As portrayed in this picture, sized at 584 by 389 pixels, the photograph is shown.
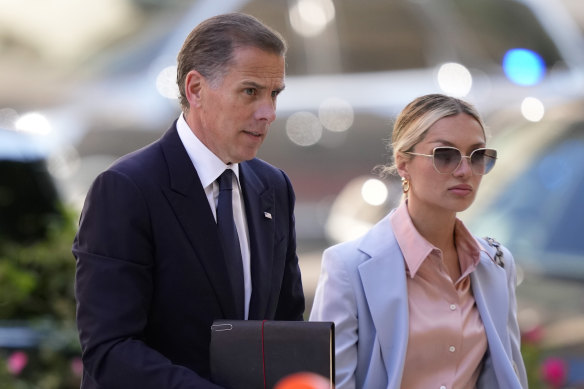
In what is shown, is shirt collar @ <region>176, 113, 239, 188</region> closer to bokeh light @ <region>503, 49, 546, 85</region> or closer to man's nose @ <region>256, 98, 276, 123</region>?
man's nose @ <region>256, 98, 276, 123</region>

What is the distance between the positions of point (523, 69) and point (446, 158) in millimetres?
3486

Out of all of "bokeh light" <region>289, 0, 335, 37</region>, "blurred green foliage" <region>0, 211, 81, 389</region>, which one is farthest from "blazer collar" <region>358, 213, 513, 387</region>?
"bokeh light" <region>289, 0, 335, 37</region>

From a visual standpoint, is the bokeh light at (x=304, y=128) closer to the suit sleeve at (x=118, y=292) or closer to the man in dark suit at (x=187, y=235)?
the man in dark suit at (x=187, y=235)

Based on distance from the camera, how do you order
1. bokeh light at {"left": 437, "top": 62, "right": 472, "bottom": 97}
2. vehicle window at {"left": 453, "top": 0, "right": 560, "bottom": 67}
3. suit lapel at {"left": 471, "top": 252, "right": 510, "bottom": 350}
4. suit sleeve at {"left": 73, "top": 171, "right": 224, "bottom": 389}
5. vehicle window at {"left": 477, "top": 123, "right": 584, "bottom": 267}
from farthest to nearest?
vehicle window at {"left": 453, "top": 0, "right": 560, "bottom": 67} → bokeh light at {"left": 437, "top": 62, "right": 472, "bottom": 97} → vehicle window at {"left": 477, "top": 123, "right": 584, "bottom": 267} → suit lapel at {"left": 471, "top": 252, "right": 510, "bottom": 350} → suit sleeve at {"left": 73, "top": 171, "right": 224, "bottom": 389}

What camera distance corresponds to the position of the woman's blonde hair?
314cm

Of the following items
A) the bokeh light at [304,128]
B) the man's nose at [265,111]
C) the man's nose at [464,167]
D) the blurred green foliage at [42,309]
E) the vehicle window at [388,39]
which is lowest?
the blurred green foliage at [42,309]

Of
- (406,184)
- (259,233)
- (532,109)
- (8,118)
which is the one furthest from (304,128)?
(259,233)

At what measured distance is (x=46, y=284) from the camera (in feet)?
17.6

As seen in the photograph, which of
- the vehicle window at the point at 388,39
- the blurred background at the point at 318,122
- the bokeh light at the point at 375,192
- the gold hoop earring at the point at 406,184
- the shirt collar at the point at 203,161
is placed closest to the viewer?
the shirt collar at the point at 203,161

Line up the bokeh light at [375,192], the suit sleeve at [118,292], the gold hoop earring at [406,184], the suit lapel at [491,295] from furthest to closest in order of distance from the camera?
the bokeh light at [375,192]
the gold hoop earring at [406,184]
the suit lapel at [491,295]
the suit sleeve at [118,292]

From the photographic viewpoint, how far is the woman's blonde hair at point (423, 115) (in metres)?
3.14

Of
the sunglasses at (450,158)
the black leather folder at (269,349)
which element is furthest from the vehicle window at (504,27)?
the black leather folder at (269,349)

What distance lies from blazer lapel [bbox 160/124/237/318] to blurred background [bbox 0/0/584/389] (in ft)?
8.08

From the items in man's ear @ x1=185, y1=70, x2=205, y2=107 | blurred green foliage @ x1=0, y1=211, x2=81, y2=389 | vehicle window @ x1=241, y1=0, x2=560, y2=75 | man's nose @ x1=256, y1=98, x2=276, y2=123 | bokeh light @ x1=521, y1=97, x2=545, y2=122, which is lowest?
blurred green foliage @ x1=0, y1=211, x2=81, y2=389
